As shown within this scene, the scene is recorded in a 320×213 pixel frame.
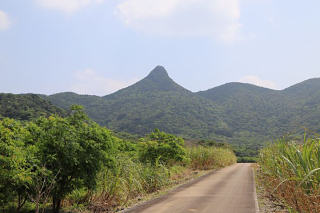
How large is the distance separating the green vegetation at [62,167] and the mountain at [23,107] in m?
30.0

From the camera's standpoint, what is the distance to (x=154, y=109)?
93.5 meters

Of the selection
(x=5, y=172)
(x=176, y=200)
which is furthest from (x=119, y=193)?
(x=5, y=172)

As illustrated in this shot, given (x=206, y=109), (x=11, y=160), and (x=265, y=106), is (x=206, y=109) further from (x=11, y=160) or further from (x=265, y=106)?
(x=11, y=160)

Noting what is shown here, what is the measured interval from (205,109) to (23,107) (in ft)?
213

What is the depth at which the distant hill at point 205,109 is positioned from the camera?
80.2 metres

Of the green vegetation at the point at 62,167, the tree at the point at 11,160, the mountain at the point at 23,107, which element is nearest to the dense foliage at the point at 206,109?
the mountain at the point at 23,107

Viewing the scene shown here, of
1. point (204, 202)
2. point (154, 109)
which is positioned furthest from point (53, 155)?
point (154, 109)

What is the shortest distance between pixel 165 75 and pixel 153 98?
25.2 meters

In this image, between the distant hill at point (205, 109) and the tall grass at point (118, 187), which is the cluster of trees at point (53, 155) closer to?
the tall grass at point (118, 187)

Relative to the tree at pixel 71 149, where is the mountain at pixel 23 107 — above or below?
above

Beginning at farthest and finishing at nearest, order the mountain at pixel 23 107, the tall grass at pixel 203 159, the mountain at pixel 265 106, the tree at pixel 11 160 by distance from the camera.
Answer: the mountain at pixel 265 106 → the mountain at pixel 23 107 → the tall grass at pixel 203 159 → the tree at pixel 11 160

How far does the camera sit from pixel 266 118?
90.1m

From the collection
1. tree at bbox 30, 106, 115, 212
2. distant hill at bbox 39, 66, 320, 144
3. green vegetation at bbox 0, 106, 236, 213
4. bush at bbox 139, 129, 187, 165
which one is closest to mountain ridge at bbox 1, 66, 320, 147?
distant hill at bbox 39, 66, 320, 144

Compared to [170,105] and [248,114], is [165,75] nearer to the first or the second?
[170,105]
